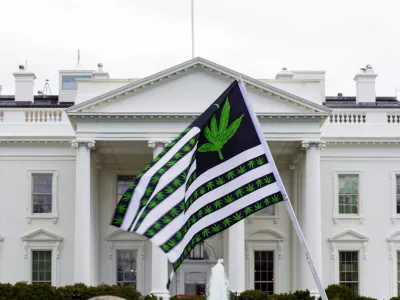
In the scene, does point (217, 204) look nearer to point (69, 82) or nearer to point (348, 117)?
point (348, 117)

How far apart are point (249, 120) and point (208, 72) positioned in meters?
27.4

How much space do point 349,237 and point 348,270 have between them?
1399 millimetres

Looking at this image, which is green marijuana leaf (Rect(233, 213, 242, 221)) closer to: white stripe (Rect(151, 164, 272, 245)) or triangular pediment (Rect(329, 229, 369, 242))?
white stripe (Rect(151, 164, 272, 245))

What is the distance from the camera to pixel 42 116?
1802 inches

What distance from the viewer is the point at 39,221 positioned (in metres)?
45.3

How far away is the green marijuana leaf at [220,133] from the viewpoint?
45.9 ft

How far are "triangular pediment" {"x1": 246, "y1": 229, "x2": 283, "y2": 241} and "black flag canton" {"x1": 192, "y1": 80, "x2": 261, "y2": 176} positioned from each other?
105 feet

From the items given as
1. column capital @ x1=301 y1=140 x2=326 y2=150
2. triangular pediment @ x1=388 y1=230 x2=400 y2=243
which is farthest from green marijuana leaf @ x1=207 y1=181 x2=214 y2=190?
triangular pediment @ x1=388 y1=230 x2=400 y2=243

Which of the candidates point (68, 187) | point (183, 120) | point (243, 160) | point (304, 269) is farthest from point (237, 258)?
point (243, 160)

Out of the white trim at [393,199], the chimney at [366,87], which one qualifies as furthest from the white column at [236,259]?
the chimney at [366,87]

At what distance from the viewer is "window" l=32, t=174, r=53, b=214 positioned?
45469mm

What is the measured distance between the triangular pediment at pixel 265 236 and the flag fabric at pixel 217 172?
3189 centimetres

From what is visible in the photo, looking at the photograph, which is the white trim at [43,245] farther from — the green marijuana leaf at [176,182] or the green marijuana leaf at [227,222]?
the green marijuana leaf at [176,182]

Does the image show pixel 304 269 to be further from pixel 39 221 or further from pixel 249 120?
pixel 249 120
